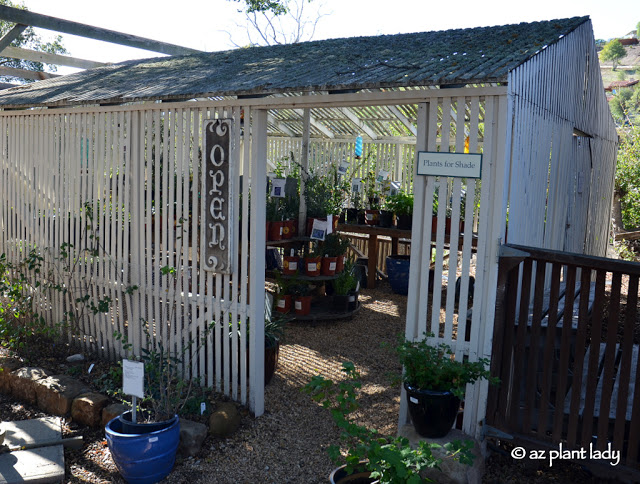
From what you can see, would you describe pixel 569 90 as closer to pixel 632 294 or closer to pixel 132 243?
pixel 632 294

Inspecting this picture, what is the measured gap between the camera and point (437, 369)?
4035 mm

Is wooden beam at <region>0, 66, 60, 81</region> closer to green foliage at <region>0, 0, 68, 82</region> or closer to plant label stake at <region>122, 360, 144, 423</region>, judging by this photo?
plant label stake at <region>122, 360, 144, 423</region>

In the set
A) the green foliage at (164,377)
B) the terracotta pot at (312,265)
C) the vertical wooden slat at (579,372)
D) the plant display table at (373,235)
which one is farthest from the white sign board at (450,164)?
the plant display table at (373,235)

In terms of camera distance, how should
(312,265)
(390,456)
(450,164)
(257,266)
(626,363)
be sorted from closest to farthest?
1. (390,456)
2. (626,363)
3. (450,164)
4. (257,266)
5. (312,265)

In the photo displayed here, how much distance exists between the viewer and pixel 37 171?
270 inches

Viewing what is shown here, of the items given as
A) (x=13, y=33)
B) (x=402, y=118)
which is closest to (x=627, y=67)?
(x=402, y=118)

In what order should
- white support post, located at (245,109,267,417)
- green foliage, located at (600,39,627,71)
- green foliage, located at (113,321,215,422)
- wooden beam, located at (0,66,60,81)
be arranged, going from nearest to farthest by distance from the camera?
green foliage, located at (113,321,215,422)
white support post, located at (245,109,267,417)
wooden beam, located at (0,66,60,81)
green foliage, located at (600,39,627,71)

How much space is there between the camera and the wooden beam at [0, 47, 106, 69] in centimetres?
1030

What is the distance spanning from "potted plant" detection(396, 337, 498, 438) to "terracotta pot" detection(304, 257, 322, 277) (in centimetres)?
405

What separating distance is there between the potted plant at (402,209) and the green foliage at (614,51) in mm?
68263

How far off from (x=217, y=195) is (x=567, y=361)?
3055 millimetres

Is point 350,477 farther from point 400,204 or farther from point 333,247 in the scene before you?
point 400,204

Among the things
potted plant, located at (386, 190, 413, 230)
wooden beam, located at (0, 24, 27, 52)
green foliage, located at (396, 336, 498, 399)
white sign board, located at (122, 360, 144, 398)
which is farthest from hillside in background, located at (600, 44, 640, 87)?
white sign board, located at (122, 360, 144, 398)

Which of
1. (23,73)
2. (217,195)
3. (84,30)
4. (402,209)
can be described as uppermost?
(84,30)
